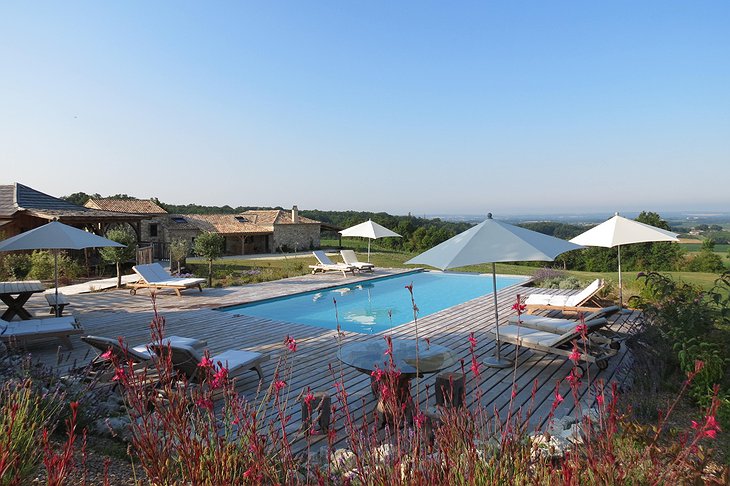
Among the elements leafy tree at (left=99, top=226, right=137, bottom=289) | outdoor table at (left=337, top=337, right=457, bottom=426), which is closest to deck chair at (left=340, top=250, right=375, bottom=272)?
leafy tree at (left=99, top=226, right=137, bottom=289)

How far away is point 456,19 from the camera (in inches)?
615

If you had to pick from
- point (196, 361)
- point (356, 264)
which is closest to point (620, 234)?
point (196, 361)

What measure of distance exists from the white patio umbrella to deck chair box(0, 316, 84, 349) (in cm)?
776

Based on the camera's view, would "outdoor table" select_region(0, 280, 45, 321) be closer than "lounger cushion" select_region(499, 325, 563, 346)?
No

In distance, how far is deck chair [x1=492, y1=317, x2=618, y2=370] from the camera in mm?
5027

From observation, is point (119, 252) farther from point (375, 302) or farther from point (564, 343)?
Result: point (564, 343)

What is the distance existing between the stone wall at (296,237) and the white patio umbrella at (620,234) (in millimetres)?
26319

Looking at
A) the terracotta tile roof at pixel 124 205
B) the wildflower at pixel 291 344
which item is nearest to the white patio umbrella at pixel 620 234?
the wildflower at pixel 291 344

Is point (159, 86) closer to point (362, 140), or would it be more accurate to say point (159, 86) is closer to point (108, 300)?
point (108, 300)

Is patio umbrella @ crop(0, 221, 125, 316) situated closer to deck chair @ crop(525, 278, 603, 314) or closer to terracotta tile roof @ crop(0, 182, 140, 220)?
deck chair @ crop(525, 278, 603, 314)

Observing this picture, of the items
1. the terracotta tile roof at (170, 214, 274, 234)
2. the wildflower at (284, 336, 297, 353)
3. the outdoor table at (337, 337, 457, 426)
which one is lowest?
the outdoor table at (337, 337, 457, 426)

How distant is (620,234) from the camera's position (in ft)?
26.3

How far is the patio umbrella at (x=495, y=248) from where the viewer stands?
514cm

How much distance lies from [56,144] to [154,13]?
7.02 meters
